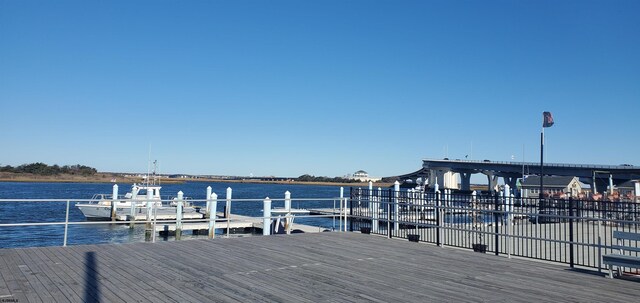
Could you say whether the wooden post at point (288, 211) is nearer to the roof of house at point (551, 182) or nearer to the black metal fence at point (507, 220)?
the black metal fence at point (507, 220)

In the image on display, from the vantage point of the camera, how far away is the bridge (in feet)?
244

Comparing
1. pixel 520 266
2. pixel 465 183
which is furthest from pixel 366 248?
pixel 465 183

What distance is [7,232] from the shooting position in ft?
95.8

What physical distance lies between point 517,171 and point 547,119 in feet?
156

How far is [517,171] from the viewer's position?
86.2 metres

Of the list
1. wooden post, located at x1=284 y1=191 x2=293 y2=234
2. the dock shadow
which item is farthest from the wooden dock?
the dock shadow

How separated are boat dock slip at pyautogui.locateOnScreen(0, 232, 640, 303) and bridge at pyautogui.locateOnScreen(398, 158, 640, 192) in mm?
68903

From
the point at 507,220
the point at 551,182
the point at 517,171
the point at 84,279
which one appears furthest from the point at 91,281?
the point at 517,171

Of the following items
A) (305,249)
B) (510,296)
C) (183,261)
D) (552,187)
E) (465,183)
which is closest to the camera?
(510,296)

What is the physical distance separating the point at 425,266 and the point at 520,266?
2026mm

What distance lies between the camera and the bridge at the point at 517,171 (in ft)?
244

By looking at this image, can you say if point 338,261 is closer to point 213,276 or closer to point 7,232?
point 213,276

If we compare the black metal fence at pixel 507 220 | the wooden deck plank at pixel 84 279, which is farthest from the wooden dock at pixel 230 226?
the wooden deck plank at pixel 84 279

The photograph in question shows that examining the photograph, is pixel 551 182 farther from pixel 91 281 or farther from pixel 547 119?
pixel 91 281
